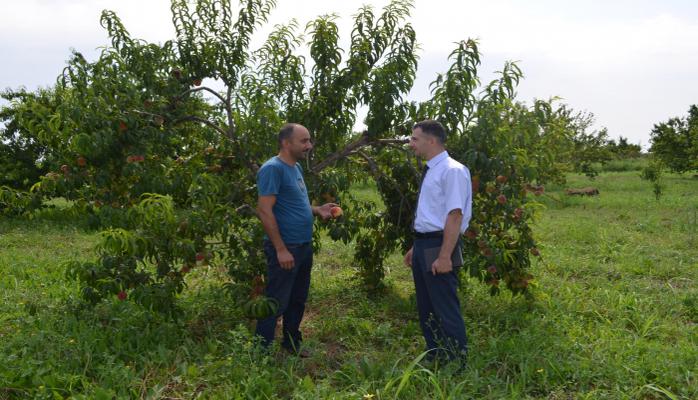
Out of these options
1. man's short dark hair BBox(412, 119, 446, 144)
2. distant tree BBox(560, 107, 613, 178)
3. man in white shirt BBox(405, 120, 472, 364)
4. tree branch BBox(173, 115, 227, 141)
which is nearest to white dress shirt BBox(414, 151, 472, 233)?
man in white shirt BBox(405, 120, 472, 364)

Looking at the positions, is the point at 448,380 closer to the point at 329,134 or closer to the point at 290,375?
the point at 290,375

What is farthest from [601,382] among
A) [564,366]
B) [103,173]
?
[103,173]

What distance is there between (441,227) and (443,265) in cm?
23

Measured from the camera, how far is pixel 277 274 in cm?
369

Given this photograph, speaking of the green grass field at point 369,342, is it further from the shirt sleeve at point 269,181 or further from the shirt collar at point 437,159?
the shirt collar at point 437,159

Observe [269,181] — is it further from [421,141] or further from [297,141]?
[421,141]

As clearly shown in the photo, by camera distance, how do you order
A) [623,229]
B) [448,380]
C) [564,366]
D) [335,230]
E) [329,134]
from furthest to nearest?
[623,229], [329,134], [335,230], [564,366], [448,380]

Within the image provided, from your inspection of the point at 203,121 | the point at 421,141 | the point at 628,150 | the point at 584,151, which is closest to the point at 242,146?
the point at 203,121

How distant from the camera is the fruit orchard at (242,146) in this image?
12.3 ft

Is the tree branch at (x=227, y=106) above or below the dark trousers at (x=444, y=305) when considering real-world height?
above

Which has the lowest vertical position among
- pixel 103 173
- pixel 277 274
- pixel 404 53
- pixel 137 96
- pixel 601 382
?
pixel 601 382

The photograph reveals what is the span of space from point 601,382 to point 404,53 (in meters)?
2.80

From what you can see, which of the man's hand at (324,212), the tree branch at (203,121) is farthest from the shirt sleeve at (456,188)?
the tree branch at (203,121)

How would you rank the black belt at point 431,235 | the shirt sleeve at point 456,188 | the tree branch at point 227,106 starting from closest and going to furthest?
the shirt sleeve at point 456,188
the black belt at point 431,235
the tree branch at point 227,106
